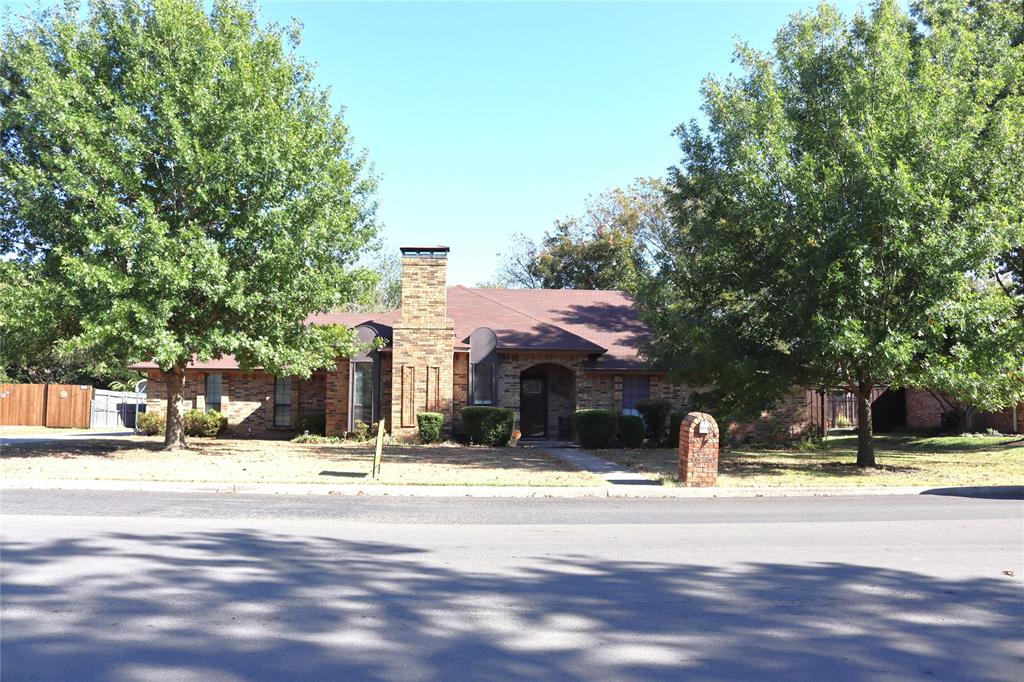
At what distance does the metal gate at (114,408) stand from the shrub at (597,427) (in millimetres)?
21076

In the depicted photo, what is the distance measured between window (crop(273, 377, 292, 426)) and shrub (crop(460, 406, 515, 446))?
7952mm

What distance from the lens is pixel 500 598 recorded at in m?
6.29

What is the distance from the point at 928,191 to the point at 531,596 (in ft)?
43.5

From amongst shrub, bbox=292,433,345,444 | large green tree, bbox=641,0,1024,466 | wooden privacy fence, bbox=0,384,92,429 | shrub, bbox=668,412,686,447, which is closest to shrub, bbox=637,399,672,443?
shrub, bbox=668,412,686,447

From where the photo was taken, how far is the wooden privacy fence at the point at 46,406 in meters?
34.8

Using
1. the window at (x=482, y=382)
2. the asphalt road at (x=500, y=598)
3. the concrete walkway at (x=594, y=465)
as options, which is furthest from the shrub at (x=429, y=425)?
the asphalt road at (x=500, y=598)

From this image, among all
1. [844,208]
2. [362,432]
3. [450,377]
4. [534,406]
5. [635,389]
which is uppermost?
[844,208]

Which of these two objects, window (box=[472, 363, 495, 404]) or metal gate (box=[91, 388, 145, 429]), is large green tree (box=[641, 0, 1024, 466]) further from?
metal gate (box=[91, 388, 145, 429])

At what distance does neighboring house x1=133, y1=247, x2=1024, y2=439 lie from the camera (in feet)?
83.9

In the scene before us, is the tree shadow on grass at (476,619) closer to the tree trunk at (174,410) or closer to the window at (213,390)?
the tree trunk at (174,410)

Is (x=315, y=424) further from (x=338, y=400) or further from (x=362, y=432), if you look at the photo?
(x=362, y=432)

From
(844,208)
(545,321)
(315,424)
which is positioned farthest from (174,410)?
(844,208)

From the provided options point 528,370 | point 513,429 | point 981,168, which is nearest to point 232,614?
point 981,168

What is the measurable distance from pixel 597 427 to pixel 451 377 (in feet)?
16.2
